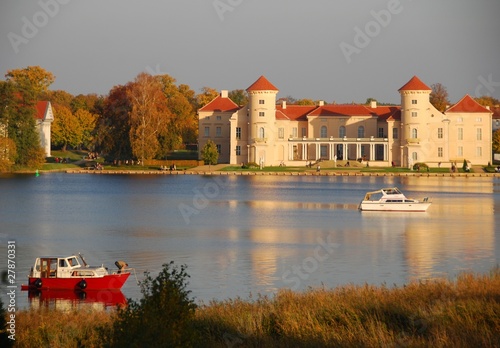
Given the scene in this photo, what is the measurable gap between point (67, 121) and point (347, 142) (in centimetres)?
3409

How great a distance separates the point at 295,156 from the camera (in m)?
102

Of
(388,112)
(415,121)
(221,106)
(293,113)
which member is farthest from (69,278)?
(388,112)

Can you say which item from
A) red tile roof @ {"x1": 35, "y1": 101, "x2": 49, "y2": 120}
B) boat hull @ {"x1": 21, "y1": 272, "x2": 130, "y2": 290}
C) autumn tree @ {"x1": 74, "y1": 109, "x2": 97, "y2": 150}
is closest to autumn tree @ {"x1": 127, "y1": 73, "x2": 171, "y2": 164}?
red tile roof @ {"x1": 35, "y1": 101, "x2": 49, "y2": 120}

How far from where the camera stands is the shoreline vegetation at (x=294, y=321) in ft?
38.0

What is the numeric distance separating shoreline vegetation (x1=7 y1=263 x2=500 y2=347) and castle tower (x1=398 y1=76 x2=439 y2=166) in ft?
259

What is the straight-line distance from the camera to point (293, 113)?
10344cm

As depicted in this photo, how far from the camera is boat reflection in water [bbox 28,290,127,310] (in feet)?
69.5

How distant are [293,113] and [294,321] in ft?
293

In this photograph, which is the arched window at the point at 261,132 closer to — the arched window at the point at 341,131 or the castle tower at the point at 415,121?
the arched window at the point at 341,131

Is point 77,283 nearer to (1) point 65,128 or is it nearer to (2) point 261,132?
(2) point 261,132

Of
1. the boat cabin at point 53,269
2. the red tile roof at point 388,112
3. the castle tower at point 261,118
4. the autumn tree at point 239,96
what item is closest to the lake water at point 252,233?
the boat cabin at point 53,269

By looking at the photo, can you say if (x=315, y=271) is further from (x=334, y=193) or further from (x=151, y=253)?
(x=334, y=193)

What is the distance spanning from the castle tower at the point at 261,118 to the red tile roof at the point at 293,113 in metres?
3.25

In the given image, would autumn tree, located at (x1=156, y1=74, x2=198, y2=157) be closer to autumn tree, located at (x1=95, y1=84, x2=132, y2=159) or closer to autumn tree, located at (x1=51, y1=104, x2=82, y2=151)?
autumn tree, located at (x1=95, y1=84, x2=132, y2=159)
